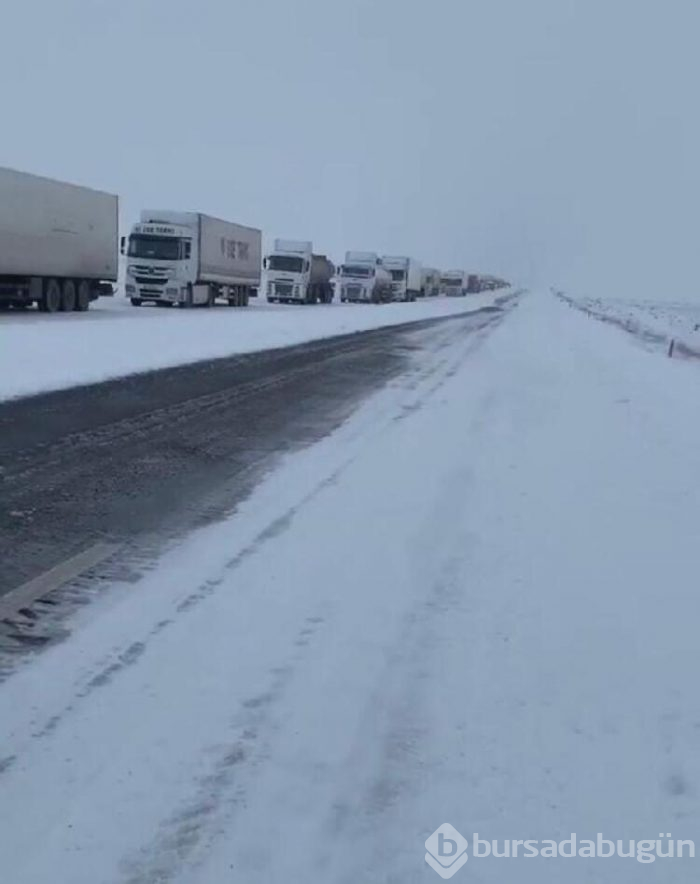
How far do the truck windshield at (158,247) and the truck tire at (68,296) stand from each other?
860 cm

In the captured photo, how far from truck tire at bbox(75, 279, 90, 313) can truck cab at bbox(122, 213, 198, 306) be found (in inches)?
286

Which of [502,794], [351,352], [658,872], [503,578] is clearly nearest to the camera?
[658,872]

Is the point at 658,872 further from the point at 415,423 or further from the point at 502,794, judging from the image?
the point at 415,423

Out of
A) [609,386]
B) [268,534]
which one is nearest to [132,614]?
[268,534]

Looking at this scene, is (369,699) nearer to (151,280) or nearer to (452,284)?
(151,280)

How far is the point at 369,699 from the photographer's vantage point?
612 centimetres

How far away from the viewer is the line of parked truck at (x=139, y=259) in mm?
40375

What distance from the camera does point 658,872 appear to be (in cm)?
450

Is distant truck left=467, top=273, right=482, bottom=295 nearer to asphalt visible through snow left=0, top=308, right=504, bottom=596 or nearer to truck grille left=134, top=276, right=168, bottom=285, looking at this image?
truck grille left=134, top=276, right=168, bottom=285

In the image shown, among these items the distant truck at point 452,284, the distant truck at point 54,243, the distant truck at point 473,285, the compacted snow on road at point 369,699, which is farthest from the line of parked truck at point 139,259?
the distant truck at point 473,285

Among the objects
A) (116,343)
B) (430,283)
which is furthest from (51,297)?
(430,283)

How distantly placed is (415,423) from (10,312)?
28.4 metres

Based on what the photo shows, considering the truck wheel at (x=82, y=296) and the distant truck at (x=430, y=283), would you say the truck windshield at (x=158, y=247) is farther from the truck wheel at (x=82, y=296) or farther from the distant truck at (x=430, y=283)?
the distant truck at (x=430, y=283)

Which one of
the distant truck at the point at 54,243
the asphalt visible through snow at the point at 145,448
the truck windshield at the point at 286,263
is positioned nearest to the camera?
the asphalt visible through snow at the point at 145,448
